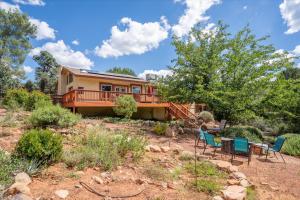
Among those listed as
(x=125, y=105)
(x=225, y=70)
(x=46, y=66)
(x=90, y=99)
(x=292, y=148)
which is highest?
(x=46, y=66)

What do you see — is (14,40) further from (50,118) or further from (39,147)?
(39,147)

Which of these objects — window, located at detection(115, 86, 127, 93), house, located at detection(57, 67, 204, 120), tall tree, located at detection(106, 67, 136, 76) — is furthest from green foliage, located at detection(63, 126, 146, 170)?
tall tree, located at detection(106, 67, 136, 76)

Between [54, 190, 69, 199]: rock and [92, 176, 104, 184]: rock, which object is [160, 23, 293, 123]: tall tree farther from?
[54, 190, 69, 199]: rock

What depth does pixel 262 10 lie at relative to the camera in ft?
30.8

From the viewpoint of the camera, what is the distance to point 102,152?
16.2 ft

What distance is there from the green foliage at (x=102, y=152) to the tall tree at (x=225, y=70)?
641 cm

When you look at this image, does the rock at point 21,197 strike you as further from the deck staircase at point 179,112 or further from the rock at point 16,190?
the deck staircase at point 179,112

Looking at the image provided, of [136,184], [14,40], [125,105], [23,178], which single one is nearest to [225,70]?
[125,105]

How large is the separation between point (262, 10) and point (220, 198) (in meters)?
9.08

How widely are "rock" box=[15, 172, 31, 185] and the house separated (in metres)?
10.3

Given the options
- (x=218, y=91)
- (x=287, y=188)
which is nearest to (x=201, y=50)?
(x=218, y=91)

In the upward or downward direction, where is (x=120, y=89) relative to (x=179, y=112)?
upward

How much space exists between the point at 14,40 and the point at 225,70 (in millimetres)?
26082

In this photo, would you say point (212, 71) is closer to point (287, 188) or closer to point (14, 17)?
point (287, 188)
